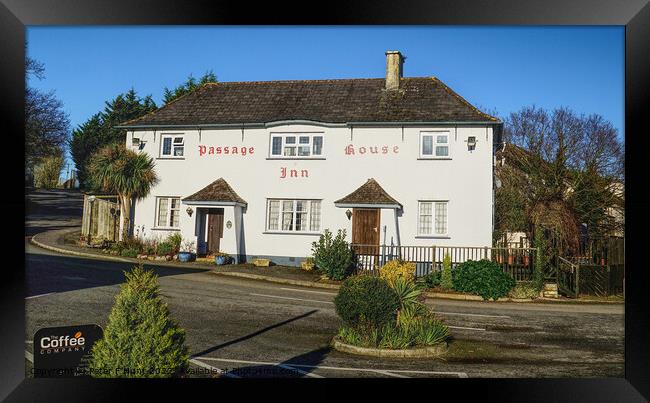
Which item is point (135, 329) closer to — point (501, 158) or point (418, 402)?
point (418, 402)

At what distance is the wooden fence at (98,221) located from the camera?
8688 mm

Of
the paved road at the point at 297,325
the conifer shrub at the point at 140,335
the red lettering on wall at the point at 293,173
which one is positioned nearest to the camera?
the conifer shrub at the point at 140,335

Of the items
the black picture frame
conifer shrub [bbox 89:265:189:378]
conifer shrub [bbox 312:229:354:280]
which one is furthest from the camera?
conifer shrub [bbox 312:229:354:280]

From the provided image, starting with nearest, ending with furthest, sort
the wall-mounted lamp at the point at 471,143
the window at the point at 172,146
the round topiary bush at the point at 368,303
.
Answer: the round topiary bush at the point at 368,303 < the window at the point at 172,146 < the wall-mounted lamp at the point at 471,143

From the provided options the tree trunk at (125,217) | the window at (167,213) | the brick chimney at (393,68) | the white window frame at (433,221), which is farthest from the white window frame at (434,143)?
the tree trunk at (125,217)

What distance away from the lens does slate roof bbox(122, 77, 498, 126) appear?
986 centimetres

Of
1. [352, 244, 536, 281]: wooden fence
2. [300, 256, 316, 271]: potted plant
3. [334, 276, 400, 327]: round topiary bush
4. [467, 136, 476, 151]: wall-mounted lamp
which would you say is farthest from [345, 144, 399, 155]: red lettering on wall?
[334, 276, 400, 327]: round topiary bush

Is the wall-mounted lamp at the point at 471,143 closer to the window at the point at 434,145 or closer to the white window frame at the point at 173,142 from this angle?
the window at the point at 434,145

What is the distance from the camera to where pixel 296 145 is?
Result: 982cm

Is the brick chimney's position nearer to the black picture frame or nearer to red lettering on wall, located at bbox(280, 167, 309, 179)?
the black picture frame

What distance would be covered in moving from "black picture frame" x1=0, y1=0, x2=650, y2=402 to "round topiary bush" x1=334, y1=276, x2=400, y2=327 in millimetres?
880

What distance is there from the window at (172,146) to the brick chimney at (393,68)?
3808 millimetres

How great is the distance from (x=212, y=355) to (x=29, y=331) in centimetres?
254
